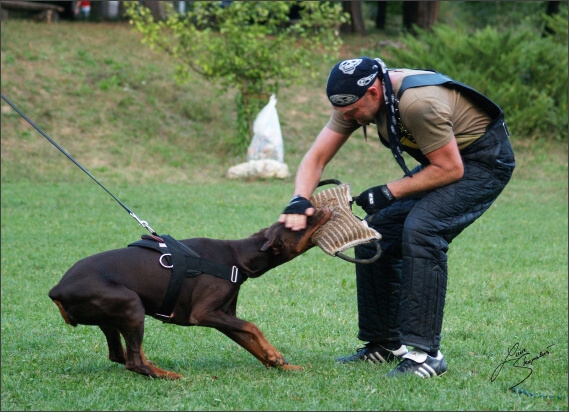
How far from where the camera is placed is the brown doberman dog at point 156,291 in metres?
4.68

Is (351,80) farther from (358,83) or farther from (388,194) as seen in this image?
(388,194)

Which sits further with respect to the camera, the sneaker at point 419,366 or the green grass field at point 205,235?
the sneaker at point 419,366

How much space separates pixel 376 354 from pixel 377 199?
1.22 m

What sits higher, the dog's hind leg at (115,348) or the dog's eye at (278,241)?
the dog's eye at (278,241)

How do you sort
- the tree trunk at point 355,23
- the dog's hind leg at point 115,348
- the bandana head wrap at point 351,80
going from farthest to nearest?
the tree trunk at point 355,23 → the dog's hind leg at point 115,348 → the bandana head wrap at point 351,80

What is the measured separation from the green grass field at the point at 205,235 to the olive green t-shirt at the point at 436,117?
1437 millimetres

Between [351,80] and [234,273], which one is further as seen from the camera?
[234,273]

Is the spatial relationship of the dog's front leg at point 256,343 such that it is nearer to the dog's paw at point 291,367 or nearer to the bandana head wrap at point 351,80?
the dog's paw at point 291,367

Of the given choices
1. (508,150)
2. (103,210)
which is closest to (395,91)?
(508,150)

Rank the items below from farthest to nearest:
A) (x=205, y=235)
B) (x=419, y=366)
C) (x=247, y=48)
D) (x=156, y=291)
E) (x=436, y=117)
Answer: (x=247, y=48) → (x=205, y=235) → (x=156, y=291) → (x=419, y=366) → (x=436, y=117)

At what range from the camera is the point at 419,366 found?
15.4ft

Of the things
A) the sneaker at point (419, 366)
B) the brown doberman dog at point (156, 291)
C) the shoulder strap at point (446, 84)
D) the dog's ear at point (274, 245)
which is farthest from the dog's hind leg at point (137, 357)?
the shoulder strap at point (446, 84)

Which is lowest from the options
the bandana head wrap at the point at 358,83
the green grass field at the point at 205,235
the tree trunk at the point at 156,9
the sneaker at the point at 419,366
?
the green grass field at the point at 205,235

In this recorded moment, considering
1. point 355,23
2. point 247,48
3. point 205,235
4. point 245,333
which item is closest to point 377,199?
point 245,333
